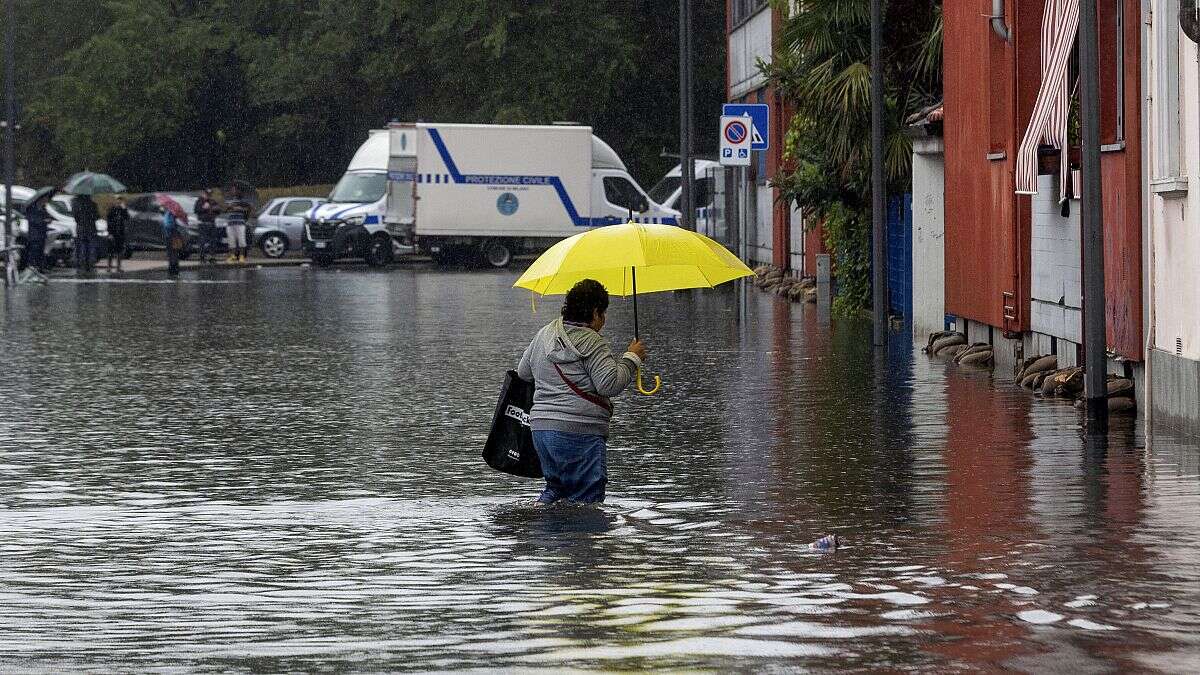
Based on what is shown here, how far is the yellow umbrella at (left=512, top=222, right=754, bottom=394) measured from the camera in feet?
35.7

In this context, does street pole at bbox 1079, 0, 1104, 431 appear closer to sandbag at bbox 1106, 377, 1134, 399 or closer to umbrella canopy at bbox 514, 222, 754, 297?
sandbag at bbox 1106, 377, 1134, 399

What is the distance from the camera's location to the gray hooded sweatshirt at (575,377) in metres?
10.5

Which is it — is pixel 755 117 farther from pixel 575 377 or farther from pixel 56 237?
pixel 56 237

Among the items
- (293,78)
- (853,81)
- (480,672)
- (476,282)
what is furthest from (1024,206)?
(293,78)

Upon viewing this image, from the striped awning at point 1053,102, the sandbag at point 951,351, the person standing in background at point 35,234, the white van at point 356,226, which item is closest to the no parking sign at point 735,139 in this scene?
the sandbag at point 951,351

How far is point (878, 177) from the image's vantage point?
74.9 ft

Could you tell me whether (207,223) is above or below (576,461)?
above

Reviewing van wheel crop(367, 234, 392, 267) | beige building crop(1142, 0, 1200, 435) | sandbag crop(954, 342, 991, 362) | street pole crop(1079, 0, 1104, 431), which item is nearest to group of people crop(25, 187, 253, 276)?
van wheel crop(367, 234, 392, 267)

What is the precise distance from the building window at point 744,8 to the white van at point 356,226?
8.41 meters

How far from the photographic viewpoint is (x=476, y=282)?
134 ft

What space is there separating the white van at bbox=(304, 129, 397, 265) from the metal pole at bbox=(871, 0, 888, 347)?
2692 cm

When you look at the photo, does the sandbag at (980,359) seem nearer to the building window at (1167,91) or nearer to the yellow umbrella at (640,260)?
the building window at (1167,91)

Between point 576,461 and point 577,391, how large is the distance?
1.10ft

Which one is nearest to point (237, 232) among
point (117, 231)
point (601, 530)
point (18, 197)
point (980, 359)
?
point (18, 197)
